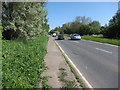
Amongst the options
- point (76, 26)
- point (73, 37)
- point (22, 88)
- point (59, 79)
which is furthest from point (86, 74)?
point (76, 26)

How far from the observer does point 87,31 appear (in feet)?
176

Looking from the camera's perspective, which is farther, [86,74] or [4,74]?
[86,74]

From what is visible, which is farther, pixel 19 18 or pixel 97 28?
pixel 97 28

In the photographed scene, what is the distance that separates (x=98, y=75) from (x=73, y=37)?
23.0m

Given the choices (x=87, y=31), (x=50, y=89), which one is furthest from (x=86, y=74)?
(x=87, y=31)

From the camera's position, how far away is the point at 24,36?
10.3 meters

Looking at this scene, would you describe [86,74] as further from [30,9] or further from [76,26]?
[76,26]

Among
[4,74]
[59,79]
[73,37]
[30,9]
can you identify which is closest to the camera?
[4,74]

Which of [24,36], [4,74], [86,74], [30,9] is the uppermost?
[30,9]

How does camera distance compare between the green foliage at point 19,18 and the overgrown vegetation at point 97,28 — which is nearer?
the green foliage at point 19,18

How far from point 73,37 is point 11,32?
18.9 m

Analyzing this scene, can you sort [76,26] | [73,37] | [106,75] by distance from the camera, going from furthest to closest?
[76,26], [73,37], [106,75]

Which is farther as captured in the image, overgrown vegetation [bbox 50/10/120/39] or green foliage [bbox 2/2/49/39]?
overgrown vegetation [bbox 50/10/120/39]

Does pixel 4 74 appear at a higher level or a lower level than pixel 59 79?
higher
